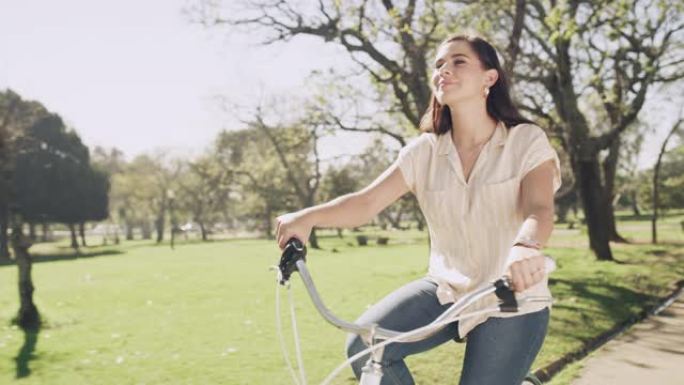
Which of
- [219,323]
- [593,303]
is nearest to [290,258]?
[219,323]

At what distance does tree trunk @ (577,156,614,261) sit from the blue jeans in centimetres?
1790

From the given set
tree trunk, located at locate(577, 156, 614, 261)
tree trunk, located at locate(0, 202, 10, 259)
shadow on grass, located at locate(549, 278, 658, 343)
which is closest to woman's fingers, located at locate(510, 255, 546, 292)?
shadow on grass, located at locate(549, 278, 658, 343)

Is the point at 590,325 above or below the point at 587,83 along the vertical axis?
below

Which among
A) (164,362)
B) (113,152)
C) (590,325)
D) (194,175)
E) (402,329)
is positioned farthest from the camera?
(113,152)

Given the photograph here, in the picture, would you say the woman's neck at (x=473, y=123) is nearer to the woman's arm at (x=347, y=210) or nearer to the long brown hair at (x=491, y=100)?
the long brown hair at (x=491, y=100)

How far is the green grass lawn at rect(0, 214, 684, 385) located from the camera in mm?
7020

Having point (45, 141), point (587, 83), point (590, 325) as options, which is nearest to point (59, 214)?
point (45, 141)

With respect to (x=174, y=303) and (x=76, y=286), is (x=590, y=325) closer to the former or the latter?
(x=174, y=303)

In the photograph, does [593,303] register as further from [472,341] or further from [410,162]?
[472,341]

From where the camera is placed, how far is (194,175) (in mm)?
66688

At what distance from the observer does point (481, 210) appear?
105 inches

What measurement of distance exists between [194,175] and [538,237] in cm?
6656

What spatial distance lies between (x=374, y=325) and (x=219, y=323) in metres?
8.68

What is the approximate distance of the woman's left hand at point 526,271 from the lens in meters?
1.88
